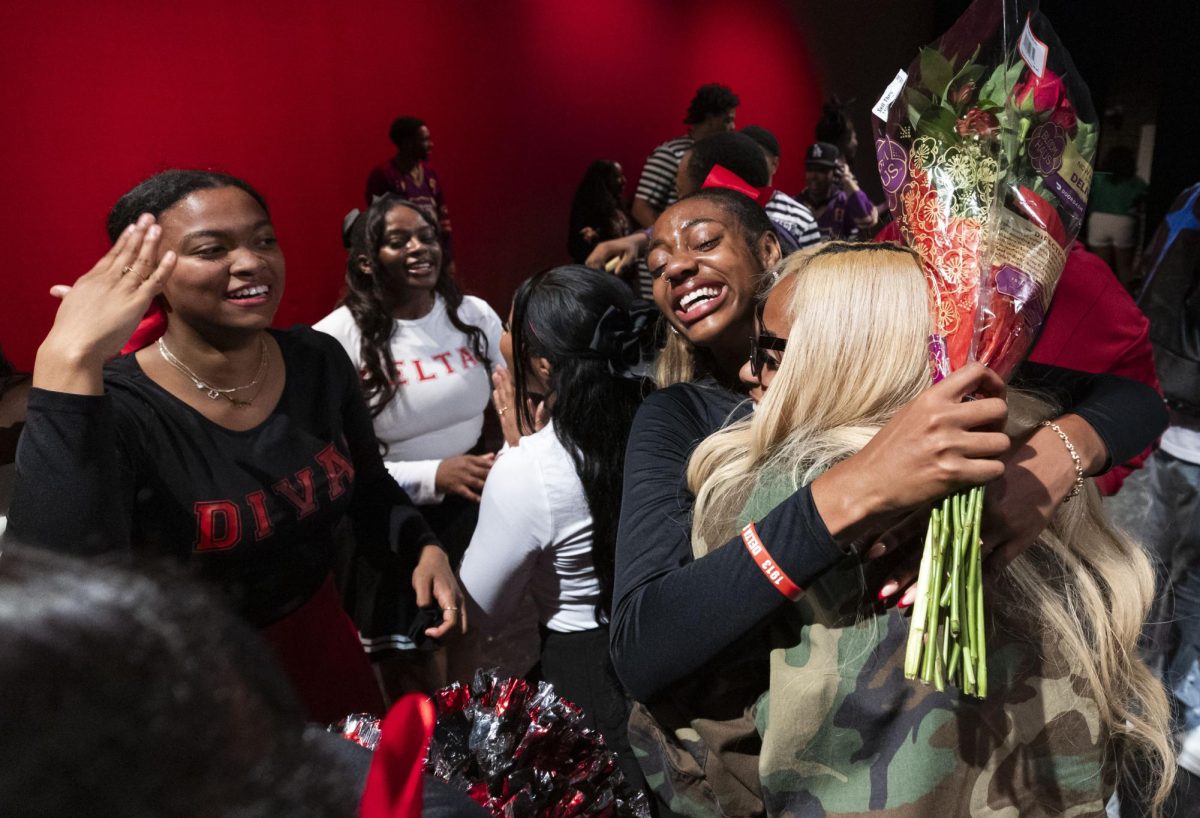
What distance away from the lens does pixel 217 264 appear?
5.50ft

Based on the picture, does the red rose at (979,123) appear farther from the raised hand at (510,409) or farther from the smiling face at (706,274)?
the raised hand at (510,409)

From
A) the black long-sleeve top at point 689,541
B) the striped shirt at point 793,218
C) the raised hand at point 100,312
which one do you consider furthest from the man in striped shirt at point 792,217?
the raised hand at point 100,312

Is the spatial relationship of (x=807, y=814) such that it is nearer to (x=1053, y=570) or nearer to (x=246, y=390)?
(x=1053, y=570)

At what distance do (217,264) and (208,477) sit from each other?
15.1 inches

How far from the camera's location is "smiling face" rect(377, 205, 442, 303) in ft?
9.77

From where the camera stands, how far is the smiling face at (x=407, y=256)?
9.77 feet

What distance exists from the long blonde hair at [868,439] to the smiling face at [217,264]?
0.96 metres

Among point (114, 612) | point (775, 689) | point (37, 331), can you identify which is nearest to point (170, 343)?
point (775, 689)

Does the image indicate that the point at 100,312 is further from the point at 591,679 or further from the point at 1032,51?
the point at 1032,51

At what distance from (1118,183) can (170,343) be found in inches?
276

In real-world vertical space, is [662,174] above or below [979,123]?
below

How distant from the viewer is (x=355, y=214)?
14.2 feet

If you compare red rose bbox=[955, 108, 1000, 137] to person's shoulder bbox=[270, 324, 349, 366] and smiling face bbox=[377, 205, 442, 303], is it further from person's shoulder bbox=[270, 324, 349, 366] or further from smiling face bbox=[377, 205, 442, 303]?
smiling face bbox=[377, 205, 442, 303]

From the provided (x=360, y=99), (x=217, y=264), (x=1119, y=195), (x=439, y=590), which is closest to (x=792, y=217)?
(x=439, y=590)
